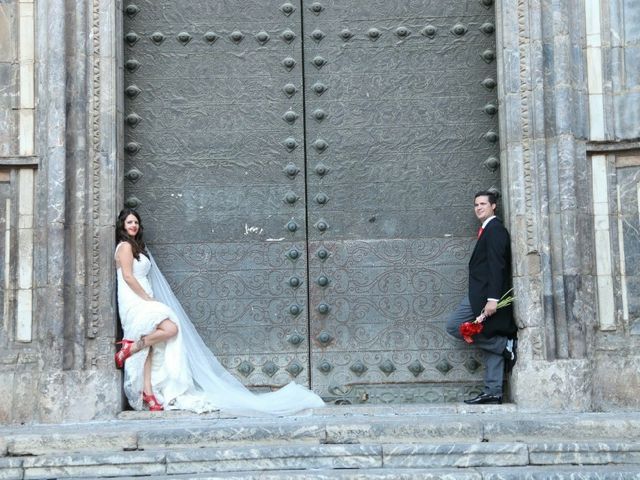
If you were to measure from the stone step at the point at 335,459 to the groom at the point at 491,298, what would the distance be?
137 centimetres

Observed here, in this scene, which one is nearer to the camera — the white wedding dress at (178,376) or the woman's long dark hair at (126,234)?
the white wedding dress at (178,376)

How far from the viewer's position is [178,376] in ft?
24.4

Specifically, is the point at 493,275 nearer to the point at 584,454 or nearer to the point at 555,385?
the point at 555,385

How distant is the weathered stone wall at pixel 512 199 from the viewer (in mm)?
7355

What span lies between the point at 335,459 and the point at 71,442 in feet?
5.17

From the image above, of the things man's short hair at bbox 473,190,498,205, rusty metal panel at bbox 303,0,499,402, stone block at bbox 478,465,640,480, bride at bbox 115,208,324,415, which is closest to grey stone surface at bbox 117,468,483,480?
stone block at bbox 478,465,640,480

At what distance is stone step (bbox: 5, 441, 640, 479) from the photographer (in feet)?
19.9

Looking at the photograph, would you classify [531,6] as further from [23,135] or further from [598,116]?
[23,135]

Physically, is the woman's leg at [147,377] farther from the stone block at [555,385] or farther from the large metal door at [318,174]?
the stone block at [555,385]

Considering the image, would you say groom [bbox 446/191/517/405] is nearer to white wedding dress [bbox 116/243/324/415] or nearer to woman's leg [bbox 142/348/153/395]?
white wedding dress [bbox 116/243/324/415]

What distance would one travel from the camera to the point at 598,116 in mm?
7676

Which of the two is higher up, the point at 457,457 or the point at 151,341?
the point at 151,341

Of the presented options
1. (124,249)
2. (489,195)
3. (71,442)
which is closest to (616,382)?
(489,195)

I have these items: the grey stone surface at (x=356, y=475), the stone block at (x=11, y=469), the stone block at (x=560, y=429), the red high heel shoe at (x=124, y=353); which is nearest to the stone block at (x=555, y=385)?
the stone block at (x=560, y=429)
